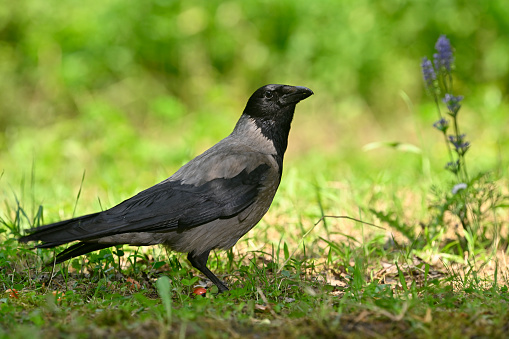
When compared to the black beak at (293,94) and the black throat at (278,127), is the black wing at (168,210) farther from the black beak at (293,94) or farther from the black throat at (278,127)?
the black beak at (293,94)

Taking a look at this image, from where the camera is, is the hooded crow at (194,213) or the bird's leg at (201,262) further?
the bird's leg at (201,262)

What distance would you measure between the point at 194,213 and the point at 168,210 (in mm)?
161

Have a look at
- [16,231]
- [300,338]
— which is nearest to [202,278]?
[16,231]

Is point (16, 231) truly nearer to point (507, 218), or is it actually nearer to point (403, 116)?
point (507, 218)

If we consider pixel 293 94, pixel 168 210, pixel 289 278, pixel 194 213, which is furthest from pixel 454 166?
pixel 168 210

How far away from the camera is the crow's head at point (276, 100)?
425 centimetres

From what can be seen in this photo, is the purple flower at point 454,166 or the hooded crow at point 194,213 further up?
the hooded crow at point 194,213

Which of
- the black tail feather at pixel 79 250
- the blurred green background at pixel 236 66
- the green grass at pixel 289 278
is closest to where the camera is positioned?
the green grass at pixel 289 278

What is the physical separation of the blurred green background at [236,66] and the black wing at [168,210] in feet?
13.2

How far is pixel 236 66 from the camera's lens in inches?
361

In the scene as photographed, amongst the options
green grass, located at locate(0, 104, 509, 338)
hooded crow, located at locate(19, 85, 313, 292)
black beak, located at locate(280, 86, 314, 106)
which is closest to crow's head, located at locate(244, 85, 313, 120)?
black beak, located at locate(280, 86, 314, 106)

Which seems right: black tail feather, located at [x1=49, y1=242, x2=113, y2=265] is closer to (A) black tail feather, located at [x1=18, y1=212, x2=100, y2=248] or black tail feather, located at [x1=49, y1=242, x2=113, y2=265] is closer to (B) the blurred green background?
(A) black tail feather, located at [x1=18, y1=212, x2=100, y2=248]

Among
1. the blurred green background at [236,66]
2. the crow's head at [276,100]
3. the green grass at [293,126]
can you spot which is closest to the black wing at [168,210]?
the green grass at [293,126]

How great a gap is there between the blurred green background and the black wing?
4.04m
